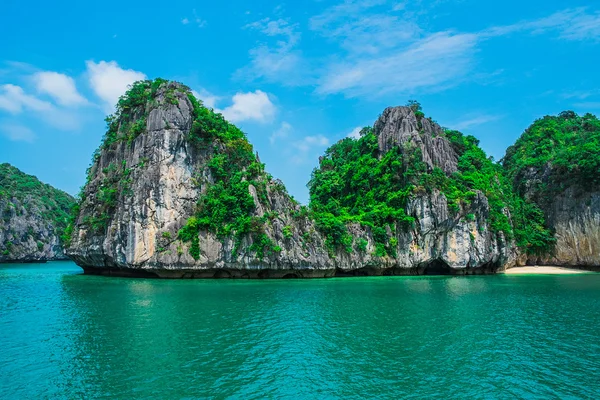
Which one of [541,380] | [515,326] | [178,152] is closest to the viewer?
[541,380]

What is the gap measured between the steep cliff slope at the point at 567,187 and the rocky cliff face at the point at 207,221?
8808 millimetres

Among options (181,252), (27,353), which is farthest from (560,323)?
(181,252)

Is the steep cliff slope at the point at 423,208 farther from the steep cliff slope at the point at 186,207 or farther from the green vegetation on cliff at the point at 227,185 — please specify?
the green vegetation on cliff at the point at 227,185

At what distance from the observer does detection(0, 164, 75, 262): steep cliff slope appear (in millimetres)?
68000

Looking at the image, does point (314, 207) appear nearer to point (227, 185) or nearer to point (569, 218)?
point (227, 185)

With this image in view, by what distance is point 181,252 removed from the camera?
34.2 m

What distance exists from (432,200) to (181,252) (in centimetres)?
2454

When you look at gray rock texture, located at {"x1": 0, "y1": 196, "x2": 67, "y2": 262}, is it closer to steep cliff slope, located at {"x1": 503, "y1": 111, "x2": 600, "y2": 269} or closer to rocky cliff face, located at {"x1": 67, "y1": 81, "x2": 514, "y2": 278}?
rocky cliff face, located at {"x1": 67, "y1": 81, "x2": 514, "y2": 278}

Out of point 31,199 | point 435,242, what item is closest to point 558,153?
point 435,242

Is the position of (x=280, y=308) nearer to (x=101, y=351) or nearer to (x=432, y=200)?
(x=101, y=351)

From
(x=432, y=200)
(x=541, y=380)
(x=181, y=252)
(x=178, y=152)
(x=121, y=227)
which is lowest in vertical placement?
(x=541, y=380)

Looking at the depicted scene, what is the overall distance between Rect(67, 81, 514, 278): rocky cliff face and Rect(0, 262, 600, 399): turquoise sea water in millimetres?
11029

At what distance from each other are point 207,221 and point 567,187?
40468 millimetres

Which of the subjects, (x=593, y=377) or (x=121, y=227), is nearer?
(x=593, y=377)
